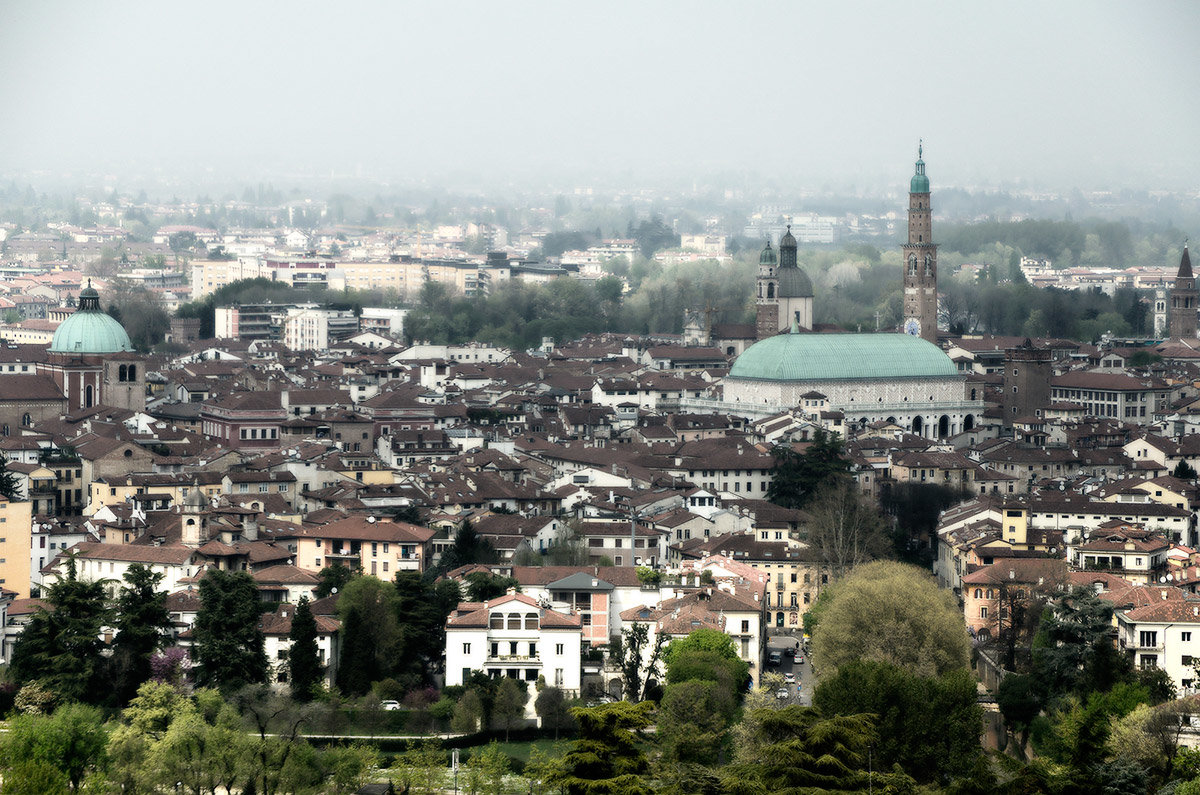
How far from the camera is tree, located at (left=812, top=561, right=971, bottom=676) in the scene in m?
29.3

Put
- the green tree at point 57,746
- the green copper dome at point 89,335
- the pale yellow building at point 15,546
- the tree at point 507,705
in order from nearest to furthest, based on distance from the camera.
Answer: the green tree at point 57,746
the tree at point 507,705
the pale yellow building at point 15,546
the green copper dome at point 89,335

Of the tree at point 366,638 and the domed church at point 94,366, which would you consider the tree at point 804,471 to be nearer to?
the tree at point 366,638

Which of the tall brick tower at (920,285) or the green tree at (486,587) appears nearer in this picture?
the green tree at (486,587)

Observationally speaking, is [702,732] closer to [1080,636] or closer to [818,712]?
[818,712]

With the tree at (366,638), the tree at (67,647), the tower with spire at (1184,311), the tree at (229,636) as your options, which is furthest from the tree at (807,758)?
the tower with spire at (1184,311)

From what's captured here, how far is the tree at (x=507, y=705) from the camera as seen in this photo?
28.8 m

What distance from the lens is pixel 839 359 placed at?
6069 cm

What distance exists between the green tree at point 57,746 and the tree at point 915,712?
7626mm

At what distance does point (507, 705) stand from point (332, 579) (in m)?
4.73

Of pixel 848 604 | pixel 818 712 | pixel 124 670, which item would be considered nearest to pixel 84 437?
pixel 124 670

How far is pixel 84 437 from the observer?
46531mm

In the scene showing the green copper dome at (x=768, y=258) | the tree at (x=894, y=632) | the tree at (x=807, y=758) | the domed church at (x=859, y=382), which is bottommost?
the tree at (x=807, y=758)

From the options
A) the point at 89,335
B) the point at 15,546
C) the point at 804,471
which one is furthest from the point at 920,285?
the point at 15,546

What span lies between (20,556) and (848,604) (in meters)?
12.2
